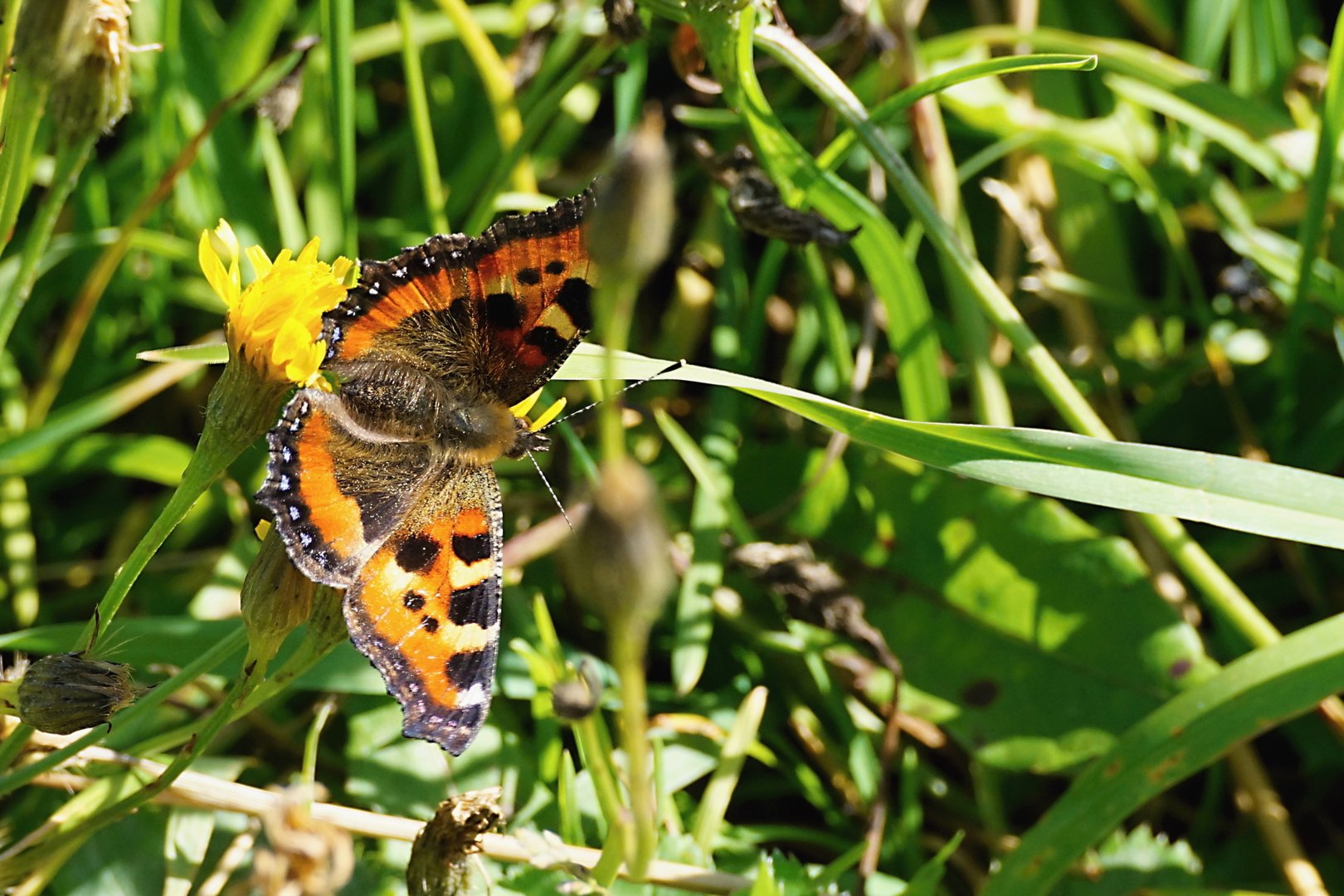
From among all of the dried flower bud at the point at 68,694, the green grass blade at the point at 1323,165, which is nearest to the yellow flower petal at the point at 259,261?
the dried flower bud at the point at 68,694

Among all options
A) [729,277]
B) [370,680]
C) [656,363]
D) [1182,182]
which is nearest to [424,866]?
[370,680]

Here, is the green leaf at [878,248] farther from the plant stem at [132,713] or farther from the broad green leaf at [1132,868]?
the plant stem at [132,713]

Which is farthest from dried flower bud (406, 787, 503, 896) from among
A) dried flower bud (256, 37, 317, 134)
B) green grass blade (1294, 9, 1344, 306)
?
green grass blade (1294, 9, 1344, 306)

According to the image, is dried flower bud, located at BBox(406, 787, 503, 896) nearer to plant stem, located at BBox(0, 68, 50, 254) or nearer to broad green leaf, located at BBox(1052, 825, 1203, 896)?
plant stem, located at BBox(0, 68, 50, 254)

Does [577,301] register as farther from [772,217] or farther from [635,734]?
[635,734]

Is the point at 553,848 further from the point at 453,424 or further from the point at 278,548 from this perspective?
the point at 453,424

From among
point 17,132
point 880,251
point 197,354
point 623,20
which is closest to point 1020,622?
point 880,251
